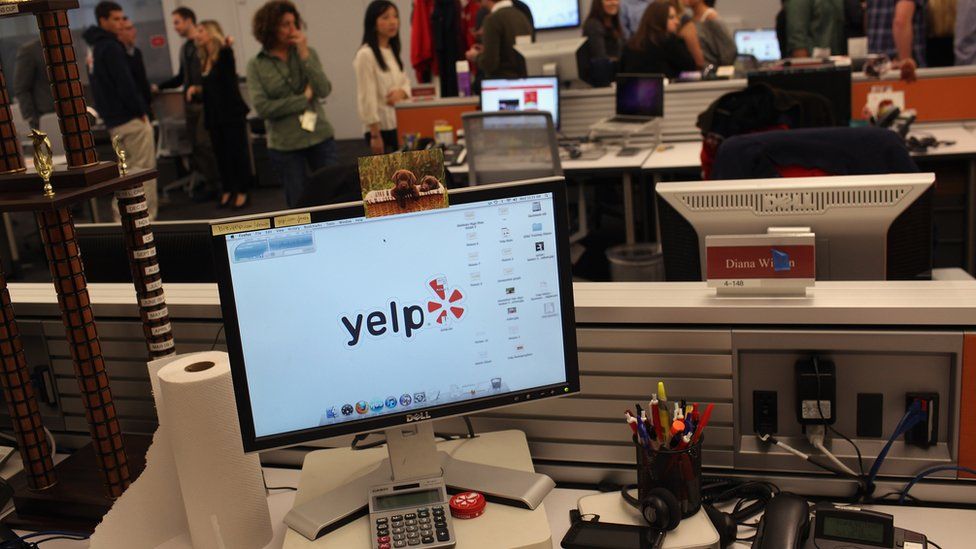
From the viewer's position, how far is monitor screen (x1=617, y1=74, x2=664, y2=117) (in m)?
4.52

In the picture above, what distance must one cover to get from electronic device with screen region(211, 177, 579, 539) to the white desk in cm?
304

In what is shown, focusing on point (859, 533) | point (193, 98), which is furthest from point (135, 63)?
point (859, 533)

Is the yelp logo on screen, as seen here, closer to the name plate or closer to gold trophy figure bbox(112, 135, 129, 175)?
the name plate

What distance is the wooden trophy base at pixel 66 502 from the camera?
1.48 metres

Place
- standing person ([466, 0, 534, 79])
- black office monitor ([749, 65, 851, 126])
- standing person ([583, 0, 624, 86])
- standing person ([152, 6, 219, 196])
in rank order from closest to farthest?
black office monitor ([749, 65, 851, 126])
standing person ([466, 0, 534, 79])
standing person ([583, 0, 624, 86])
standing person ([152, 6, 219, 196])

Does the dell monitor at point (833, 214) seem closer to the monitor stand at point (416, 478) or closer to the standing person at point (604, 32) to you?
the monitor stand at point (416, 478)

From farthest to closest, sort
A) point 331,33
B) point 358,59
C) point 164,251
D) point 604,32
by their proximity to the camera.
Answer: point 331,33 < point 604,32 < point 358,59 < point 164,251

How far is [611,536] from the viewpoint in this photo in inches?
48.3

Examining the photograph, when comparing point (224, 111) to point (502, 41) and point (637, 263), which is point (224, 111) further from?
point (637, 263)

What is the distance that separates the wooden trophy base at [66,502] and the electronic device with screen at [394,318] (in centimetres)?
41

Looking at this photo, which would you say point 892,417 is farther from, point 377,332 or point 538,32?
point 538,32

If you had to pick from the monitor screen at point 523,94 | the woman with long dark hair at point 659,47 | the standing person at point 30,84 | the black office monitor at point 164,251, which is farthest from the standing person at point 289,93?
the black office monitor at point 164,251

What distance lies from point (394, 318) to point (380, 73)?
14.3ft

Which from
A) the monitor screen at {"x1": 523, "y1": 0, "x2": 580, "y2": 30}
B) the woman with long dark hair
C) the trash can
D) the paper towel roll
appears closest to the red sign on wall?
the paper towel roll
